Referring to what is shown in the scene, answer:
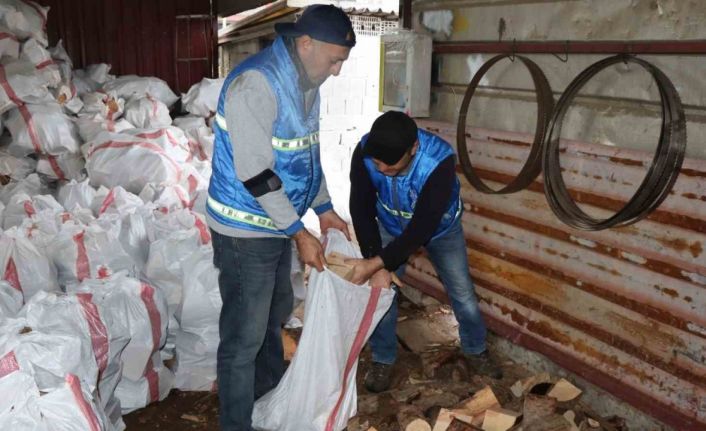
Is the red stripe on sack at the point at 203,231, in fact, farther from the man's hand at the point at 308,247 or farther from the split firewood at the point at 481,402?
the split firewood at the point at 481,402

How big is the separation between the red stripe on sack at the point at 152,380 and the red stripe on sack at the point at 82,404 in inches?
28.9

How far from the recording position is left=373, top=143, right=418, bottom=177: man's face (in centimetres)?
249

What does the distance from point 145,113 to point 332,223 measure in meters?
3.45

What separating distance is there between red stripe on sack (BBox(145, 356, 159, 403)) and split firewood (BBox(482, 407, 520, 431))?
1.62 metres

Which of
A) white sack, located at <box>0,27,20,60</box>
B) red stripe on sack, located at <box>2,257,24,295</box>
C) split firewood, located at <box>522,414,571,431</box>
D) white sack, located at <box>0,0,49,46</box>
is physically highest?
white sack, located at <box>0,0,49,46</box>

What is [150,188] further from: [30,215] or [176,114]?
[176,114]

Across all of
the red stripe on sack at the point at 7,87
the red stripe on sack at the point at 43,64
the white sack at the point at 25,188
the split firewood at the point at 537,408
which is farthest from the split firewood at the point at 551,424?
the red stripe on sack at the point at 43,64

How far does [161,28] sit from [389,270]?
5660 millimetres

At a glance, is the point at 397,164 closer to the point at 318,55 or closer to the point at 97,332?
the point at 318,55

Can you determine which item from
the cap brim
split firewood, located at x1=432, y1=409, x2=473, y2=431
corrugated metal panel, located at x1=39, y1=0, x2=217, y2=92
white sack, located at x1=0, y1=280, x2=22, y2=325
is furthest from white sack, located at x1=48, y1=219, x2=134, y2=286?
corrugated metal panel, located at x1=39, y1=0, x2=217, y2=92

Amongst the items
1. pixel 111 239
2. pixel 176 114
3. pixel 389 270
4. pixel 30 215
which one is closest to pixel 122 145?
pixel 30 215

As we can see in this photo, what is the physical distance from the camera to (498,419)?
2654mm

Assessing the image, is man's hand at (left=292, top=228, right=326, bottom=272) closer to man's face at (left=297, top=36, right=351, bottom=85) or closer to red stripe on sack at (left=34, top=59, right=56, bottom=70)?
man's face at (left=297, top=36, right=351, bottom=85)

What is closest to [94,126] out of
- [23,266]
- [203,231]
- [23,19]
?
[23,19]
